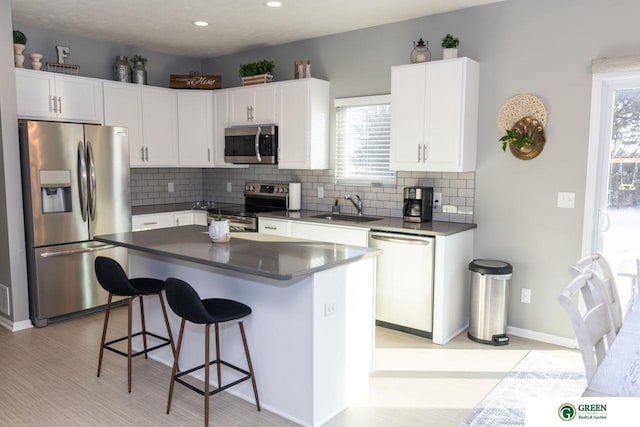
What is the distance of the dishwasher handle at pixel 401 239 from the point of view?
393 centimetres

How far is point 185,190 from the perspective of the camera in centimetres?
640

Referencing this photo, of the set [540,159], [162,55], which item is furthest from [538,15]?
[162,55]

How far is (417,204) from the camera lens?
432cm

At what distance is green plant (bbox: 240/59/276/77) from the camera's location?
17.3 feet

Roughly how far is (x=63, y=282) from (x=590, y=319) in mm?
4186

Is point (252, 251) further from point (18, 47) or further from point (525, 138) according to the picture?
point (18, 47)

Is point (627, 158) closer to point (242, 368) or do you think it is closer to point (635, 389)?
point (635, 389)

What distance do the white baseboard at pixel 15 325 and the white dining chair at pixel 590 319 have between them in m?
4.32

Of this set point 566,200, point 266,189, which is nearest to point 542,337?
point 566,200

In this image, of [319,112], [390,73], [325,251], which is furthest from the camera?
[319,112]

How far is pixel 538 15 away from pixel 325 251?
2618mm

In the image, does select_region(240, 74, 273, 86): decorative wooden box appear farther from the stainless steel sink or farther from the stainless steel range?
the stainless steel sink

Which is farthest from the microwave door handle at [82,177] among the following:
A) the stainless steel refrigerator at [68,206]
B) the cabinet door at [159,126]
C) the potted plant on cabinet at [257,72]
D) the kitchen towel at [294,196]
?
the kitchen towel at [294,196]

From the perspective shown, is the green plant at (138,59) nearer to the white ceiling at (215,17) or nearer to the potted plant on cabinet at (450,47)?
the white ceiling at (215,17)
